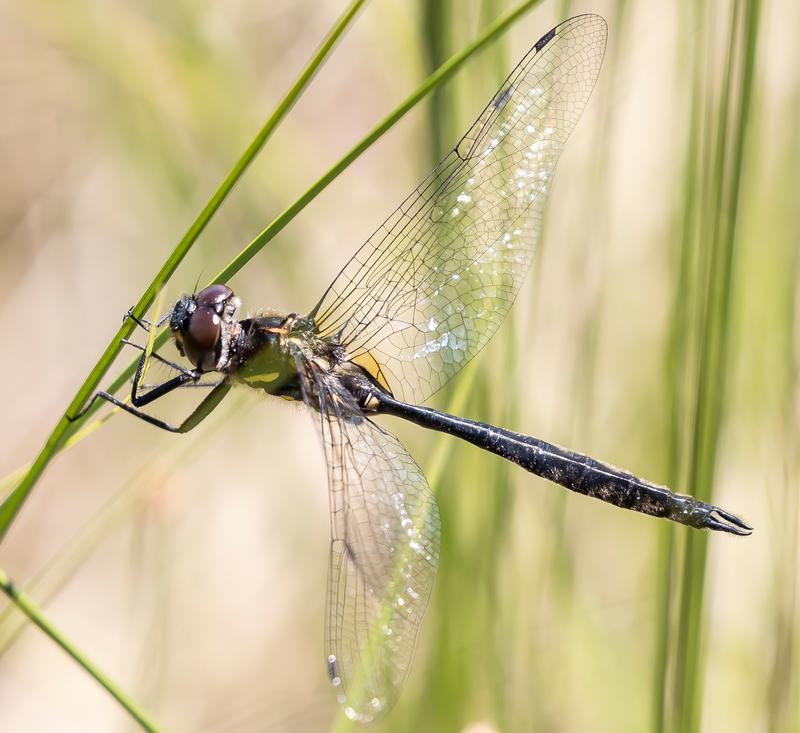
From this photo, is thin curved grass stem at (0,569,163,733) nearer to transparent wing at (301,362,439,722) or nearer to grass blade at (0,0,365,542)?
grass blade at (0,0,365,542)

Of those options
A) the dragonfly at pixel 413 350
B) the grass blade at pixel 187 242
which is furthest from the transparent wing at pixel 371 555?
the grass blade at pixel 187 242

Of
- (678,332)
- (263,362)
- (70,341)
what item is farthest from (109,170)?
(678,332)

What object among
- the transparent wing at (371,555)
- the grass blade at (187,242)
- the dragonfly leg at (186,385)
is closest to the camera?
the grass blade at (187,242)

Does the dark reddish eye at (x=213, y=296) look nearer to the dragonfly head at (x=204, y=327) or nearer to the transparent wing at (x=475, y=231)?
the dragonfly head at (x=204, y=327)

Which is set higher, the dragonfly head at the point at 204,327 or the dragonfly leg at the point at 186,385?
the dragonfly head at the point at 204,327

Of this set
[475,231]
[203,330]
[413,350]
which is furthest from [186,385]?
[475,231]

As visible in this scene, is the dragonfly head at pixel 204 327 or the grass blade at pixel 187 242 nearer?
the grass blade at pixel 187 242

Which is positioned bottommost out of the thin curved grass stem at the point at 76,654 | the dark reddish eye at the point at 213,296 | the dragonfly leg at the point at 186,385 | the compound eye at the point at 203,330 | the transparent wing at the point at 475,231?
the thin curved grass stem at the point at 76,654

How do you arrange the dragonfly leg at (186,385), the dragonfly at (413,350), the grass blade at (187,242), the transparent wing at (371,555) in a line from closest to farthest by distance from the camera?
the grass blade at (187,242) → the transparent wing at (371,555) → the dragonfly at (413,350) → the dragonfly leg at (186,385)

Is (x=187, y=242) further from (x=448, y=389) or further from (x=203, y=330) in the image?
(x=448, y=389)
